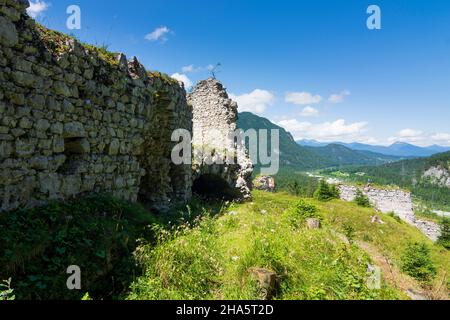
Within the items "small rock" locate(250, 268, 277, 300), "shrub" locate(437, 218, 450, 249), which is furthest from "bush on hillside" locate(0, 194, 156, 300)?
"shrub" locate(437, 218, 450, 249)

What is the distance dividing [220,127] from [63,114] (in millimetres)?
13398

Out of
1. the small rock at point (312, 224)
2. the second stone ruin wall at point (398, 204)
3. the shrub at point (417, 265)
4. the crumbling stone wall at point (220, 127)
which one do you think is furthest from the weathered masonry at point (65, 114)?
the second stone ruin wall at point (398, 204)

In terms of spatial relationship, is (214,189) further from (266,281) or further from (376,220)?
(376,220)

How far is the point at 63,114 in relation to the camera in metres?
5.64

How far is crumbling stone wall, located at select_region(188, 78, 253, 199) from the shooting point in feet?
55.0

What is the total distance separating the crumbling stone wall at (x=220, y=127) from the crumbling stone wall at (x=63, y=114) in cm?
827

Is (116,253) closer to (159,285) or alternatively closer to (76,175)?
(159,285)

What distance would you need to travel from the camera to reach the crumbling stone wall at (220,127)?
16.8 m

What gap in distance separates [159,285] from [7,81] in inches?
145

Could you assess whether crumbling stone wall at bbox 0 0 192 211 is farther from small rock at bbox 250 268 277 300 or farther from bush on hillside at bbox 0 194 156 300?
small rock at bbox 250 268 277 300

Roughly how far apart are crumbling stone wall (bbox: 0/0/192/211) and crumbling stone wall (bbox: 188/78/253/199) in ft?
27.1

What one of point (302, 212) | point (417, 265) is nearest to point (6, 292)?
point (302, 212)
